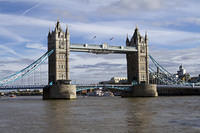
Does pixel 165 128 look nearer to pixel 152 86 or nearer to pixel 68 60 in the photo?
pixel 68 60

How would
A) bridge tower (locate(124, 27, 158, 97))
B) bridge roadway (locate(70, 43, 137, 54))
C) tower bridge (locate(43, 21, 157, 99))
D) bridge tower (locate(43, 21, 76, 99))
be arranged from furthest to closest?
bridge tower (locate(124, 27, 158, 97)) < bridge roadway (locate(70, 43, 137, 54)) < bridge tower (locate(43, 21, 76, 99)) < tower bridge (locate(43, 21, 157, 99))

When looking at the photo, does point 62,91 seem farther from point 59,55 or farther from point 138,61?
point 138,61

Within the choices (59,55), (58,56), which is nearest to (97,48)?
(59,55)

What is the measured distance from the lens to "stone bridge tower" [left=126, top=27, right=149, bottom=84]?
94.5m

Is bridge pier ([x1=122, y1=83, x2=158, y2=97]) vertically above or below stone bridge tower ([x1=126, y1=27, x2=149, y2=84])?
below

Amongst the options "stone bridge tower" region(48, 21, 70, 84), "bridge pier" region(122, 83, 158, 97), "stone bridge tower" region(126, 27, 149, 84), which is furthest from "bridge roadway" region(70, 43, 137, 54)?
"bridge pier" region(122, 83, 158, 97)

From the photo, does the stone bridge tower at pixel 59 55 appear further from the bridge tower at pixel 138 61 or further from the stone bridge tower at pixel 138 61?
the stone bridge tower at pixel 138 61

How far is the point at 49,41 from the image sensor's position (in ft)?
270

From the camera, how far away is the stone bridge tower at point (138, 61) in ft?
310

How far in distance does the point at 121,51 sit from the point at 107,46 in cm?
539

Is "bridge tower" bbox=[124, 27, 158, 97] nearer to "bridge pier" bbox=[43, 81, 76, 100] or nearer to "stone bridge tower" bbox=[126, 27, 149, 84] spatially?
"stone bridge tower" bbox=[126, 27, 149, 84]

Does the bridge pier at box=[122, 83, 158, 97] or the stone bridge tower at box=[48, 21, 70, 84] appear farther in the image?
the bridge pier at box=[122, 83, 158, 97]

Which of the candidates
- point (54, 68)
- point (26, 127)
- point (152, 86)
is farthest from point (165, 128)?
point (152, 86)

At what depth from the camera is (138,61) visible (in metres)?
94.2
